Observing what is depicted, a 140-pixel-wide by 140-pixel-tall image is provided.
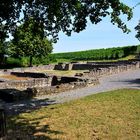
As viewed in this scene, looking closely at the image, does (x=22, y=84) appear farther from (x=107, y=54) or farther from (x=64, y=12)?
(x=107, y=54)

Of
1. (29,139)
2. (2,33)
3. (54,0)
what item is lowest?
(29,139)

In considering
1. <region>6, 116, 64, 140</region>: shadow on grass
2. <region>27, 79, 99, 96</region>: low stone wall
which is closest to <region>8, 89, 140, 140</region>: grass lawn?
<region>6, 116, 64, 140</region>: shadow on grass

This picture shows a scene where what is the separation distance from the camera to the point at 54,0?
1633cm

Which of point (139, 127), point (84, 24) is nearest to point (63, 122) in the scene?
point (139, 127)

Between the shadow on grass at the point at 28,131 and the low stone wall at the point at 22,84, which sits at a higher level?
the low stone wall at the point at 22,84

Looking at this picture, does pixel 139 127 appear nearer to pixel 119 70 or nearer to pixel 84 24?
pixel 84 24

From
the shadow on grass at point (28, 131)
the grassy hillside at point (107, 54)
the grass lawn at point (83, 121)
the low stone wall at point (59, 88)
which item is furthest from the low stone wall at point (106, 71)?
the grassy hillside at point (107, 54)

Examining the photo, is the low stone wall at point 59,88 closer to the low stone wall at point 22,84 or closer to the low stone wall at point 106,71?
the low stone wall at point 22,84

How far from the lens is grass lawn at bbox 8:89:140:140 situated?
15.3 m

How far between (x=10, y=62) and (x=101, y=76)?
108 ft

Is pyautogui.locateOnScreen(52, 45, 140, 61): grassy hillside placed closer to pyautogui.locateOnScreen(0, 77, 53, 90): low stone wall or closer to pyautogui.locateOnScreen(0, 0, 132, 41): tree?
pyautogui.locateOnScreen(0, 77, 53, 90): low stone wall

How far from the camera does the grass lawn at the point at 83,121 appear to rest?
1526 centimetres

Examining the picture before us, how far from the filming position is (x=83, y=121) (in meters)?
17.1

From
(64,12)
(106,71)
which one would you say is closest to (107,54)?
(106,71)
